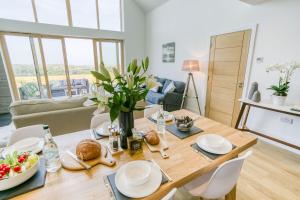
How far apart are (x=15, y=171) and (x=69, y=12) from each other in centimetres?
519

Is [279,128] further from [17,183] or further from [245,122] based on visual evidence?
[17,183]

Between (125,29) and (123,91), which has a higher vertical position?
(125,29)

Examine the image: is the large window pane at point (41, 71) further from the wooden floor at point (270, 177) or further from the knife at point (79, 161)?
the wooden floor at point (270, 177)

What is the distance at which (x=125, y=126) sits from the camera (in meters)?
1.06

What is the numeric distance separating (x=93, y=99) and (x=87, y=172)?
425 millimetres

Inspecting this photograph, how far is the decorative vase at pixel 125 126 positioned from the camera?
1.04 m

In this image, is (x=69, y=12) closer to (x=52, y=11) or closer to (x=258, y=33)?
(x=52, y=11)

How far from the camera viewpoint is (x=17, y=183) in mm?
751

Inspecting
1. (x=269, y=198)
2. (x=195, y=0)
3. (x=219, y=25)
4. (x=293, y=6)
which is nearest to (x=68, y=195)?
(x=269, y=198)

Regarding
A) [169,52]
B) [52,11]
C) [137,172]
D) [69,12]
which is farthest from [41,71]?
[137,172]

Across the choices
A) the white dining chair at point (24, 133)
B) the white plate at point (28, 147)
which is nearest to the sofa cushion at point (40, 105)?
the white dining chair at point (24, 133)

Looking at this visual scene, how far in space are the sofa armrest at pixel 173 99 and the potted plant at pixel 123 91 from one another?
2.73m

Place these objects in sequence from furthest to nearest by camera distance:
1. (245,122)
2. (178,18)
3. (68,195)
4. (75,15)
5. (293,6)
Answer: (75,15), (178,18), (245,122), (293,6), (68,195)

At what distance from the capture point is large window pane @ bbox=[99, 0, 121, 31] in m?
5.12
